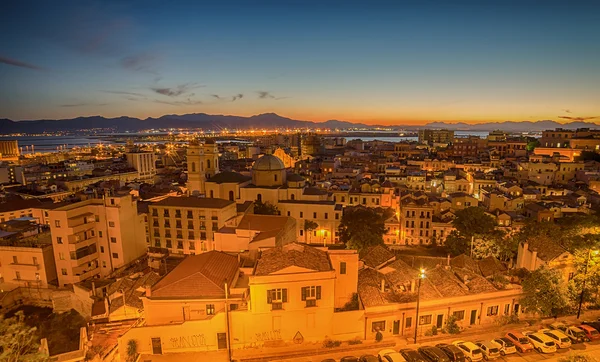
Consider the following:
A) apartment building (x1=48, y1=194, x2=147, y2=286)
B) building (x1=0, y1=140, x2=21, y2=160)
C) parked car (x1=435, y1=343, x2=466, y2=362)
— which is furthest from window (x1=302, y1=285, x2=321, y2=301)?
building (x1=0, y1=140, x2=21, y2=160)

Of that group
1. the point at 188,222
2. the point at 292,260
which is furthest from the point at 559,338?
the point at 188,222

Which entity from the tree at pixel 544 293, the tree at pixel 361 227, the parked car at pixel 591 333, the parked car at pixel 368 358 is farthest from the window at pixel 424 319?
the tree at pixel 361 227

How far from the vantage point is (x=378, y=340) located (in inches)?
810

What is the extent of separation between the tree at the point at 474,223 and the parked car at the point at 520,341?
1985 centimetres

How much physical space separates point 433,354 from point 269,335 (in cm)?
910

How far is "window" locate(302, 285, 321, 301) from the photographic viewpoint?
1966 centimetres

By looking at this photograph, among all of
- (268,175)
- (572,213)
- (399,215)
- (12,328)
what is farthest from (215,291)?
(572,213)

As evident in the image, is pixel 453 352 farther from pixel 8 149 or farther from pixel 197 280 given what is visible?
pixel 8 149

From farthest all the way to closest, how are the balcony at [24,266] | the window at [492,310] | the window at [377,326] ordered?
the balcony at [24,266] → the window at [492,310] → the window at [377,326]

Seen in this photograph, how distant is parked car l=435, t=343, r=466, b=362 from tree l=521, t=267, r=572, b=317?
7.45 meters

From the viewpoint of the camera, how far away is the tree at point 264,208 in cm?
4681

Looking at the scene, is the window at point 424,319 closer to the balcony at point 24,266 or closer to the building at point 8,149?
Result: the balcony at point 24,266

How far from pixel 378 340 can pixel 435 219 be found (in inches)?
1272

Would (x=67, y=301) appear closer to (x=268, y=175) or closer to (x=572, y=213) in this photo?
(x=268, y=175)
